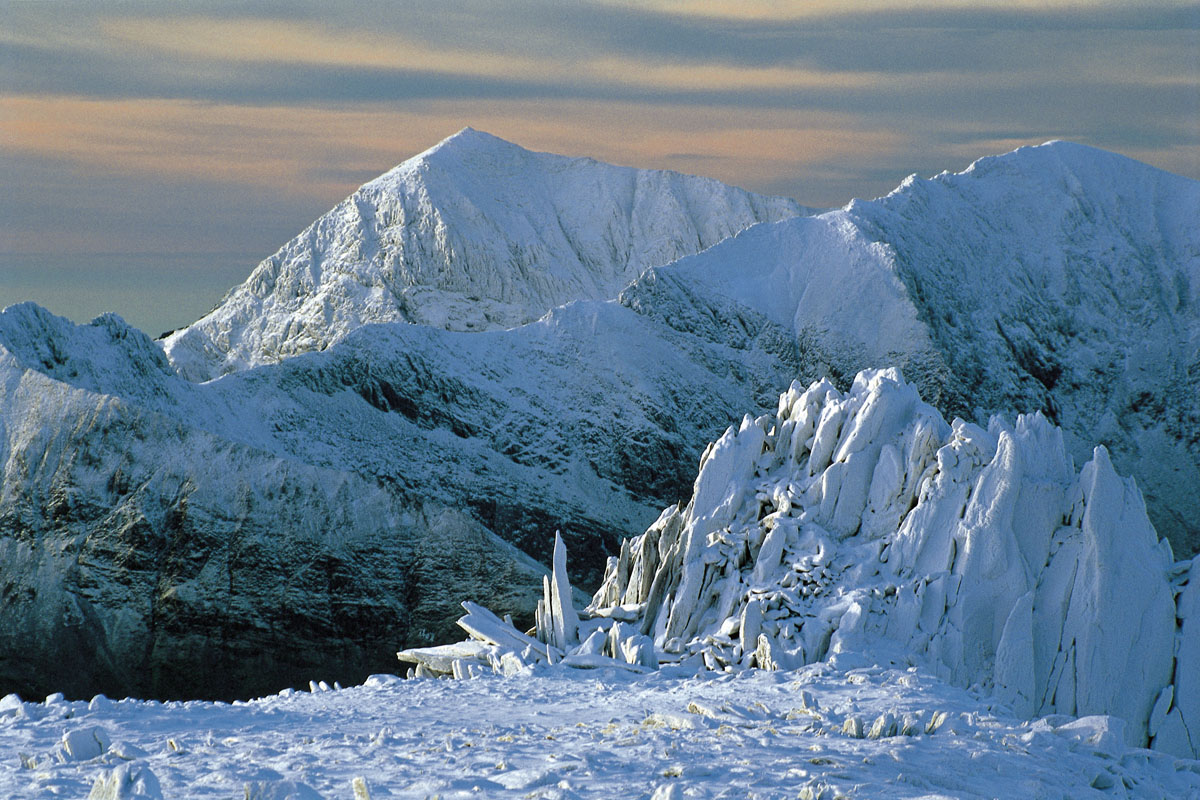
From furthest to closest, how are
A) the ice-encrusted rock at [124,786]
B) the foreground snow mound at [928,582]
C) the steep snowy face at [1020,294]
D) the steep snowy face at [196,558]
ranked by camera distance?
1. the steep snowy face at [1020,294]
2. the steep snowy face at [196,558]
3. the foreground snow mound at [928,582]
4. the ice-encrusted rock at [124,786]

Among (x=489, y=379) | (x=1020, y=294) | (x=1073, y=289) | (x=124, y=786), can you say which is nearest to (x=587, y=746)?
(x=124, y=786)

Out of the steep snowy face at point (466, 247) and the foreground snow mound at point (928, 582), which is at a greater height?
the steep snowy face at point (466, 247)

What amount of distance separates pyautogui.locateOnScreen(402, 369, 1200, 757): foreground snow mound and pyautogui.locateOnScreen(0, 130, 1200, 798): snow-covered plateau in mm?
110

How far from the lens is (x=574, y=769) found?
1689 cm

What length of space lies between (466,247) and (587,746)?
144801mm

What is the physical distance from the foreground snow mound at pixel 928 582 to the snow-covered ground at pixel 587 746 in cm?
460

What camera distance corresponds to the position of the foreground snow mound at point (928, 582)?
30.5 m

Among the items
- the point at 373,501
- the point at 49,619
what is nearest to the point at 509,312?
the point at 373,501

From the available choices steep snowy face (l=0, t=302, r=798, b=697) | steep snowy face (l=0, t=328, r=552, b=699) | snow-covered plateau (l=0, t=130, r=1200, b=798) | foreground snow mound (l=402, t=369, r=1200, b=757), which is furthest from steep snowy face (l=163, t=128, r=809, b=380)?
foreground snow mound (l=402, t=369, r=1200, b=757)

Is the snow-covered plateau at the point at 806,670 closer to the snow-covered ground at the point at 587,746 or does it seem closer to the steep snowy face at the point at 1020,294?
the snow-covered ground at the point at 587,746

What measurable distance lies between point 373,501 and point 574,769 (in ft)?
225

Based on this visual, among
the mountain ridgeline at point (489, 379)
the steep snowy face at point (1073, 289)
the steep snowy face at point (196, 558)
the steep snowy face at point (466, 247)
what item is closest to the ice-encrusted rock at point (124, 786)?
the mountain ridgeline at point (489, 379)

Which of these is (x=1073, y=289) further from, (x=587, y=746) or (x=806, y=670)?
(x=587, y=746)

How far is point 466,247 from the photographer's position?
160 meters
